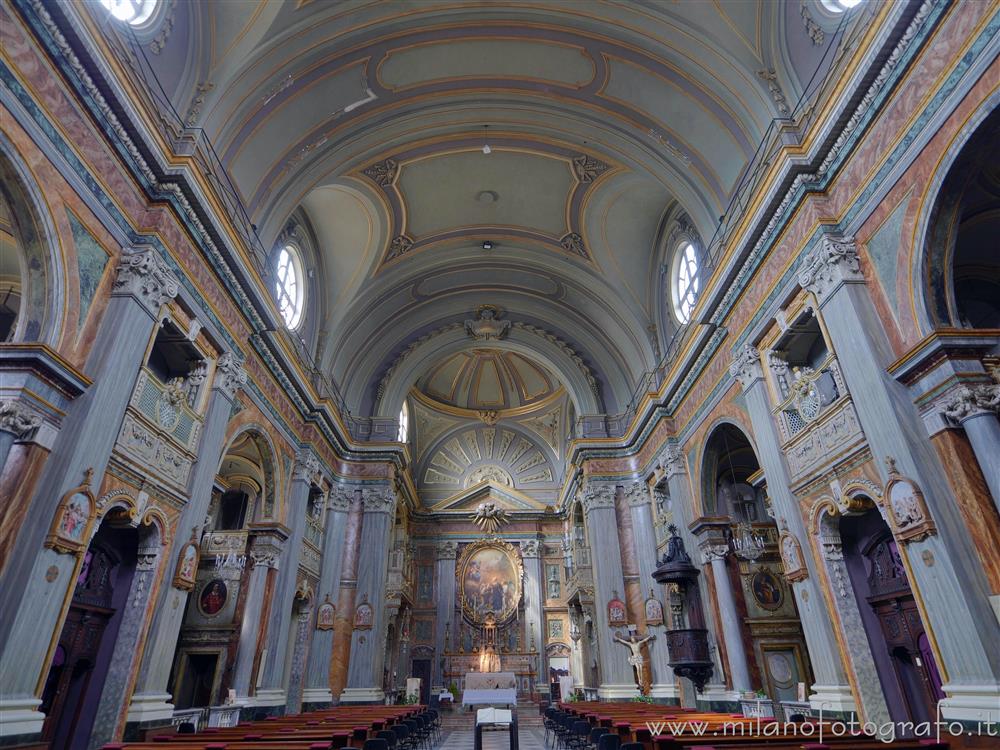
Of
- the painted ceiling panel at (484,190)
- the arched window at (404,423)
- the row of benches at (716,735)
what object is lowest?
the row of benches at (716,735)

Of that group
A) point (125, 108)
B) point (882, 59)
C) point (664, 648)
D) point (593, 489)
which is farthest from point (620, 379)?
point (125, 108)

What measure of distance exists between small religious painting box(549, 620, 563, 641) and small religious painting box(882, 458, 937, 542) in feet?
68.8

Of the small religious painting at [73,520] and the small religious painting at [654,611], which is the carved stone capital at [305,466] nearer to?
the small religious painting at [73,520]

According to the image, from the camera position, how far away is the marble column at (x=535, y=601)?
24250mm

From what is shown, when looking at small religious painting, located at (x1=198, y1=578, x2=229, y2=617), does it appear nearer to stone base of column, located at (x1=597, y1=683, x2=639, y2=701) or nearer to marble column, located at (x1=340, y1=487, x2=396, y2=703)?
marble column, located at (x1=340, y1=487, x2=396, y2=703)

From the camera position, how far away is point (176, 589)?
8.62 m

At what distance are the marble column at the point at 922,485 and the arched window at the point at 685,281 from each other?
594 centimetres

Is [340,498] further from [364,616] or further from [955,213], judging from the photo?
[955,213]

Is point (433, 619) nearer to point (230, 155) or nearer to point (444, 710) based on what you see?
point (444, 710)

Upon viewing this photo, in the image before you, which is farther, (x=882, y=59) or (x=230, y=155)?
(x=230, y=155)

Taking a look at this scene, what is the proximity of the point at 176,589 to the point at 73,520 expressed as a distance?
2771mm

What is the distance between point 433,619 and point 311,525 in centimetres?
1222

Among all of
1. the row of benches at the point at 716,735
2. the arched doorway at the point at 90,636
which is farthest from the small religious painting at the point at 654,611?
the arched doorway at the point at 90,636

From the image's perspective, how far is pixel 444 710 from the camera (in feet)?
71.4
